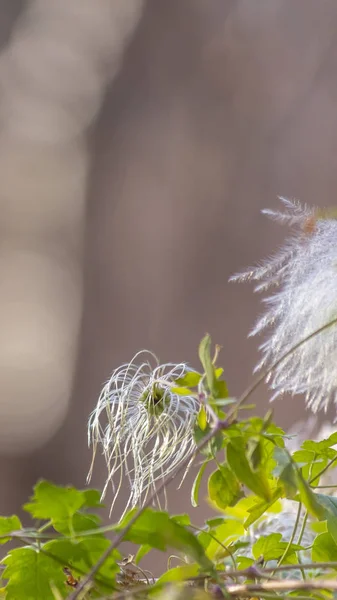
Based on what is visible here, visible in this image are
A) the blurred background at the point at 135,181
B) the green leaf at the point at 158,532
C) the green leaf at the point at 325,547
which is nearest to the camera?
the green leaf at the point at 158,532

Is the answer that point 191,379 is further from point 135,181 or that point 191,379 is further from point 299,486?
point 135,181

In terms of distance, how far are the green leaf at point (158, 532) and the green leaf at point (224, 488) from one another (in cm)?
5

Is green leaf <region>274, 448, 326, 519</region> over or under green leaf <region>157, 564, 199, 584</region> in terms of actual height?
over

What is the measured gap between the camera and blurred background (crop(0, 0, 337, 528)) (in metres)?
1.86

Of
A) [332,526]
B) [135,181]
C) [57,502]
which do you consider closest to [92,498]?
[57,502]

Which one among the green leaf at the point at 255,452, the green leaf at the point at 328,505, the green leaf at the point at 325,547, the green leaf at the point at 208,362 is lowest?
the green leaf at the point at 325,547

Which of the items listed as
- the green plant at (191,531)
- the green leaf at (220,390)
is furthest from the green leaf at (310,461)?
the green leaf at (220,390)

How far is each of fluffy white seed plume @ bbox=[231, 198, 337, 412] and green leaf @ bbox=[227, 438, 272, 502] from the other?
0.14 meters

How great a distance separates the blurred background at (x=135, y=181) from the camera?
1.86 meters

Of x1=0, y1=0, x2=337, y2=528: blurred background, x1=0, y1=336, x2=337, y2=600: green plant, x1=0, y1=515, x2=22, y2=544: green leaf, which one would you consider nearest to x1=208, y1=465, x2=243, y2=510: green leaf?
x1=0, y1=336, x2=337, y2=600: green plant

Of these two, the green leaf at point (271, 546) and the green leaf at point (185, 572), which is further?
the green leaf at point (271, 546)

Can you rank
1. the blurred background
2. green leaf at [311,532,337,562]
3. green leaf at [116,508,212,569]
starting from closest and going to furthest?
1. green leaf at [116,508,212,569]
2. green leaf at [311,532,337,562]
3. the blurred background

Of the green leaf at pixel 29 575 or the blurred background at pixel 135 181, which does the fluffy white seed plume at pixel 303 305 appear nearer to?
the green leaf at pixel 29 575

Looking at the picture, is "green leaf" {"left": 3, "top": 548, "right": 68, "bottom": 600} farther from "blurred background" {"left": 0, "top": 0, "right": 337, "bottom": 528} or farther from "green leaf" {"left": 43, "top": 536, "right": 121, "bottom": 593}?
"blurred background" {"left": 0, "top": 0, "right": 337, "bottom": 528}
